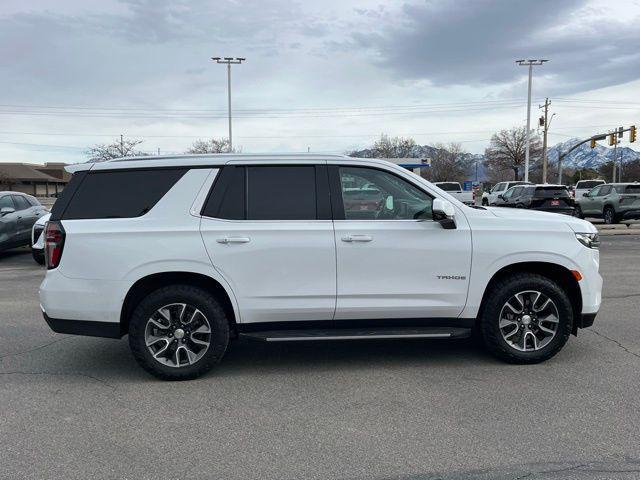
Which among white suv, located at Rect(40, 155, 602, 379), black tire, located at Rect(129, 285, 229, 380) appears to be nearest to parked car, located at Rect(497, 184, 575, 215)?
white suv, located at Rect(40, 155, 602, 379)

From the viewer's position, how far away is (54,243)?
4.51m

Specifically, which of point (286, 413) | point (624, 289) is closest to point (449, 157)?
point (624, 289)

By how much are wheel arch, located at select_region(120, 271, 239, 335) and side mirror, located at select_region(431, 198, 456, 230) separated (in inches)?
74.1

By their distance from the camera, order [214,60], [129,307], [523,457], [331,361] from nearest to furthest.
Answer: [523,457], [129,307], [331,361], [214,60]

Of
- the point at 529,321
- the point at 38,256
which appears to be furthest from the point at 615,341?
the point at 38,256

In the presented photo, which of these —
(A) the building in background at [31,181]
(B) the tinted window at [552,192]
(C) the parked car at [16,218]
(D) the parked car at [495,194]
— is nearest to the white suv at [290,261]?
(C) the parked car at [16,218]

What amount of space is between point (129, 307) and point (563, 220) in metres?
3.98

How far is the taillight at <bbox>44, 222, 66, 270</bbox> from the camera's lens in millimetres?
4500

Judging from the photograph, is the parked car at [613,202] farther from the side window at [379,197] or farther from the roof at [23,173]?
the roof at [23,173]

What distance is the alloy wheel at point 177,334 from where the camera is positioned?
4.55 metres

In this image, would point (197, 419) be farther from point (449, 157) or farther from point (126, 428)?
point (449, 157)

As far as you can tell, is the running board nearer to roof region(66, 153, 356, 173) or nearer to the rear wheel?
roof region(66, 153, 356, 173)

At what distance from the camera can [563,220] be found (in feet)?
16.1

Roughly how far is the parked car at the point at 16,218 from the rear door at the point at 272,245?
9657 mm
